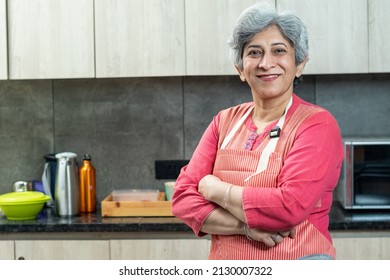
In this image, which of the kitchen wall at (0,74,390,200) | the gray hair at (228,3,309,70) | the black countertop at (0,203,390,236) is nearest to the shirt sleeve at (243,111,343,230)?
the gray hair at (228,3,309,70)

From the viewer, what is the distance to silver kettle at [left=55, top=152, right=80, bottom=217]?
2.94 m

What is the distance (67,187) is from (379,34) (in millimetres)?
1570

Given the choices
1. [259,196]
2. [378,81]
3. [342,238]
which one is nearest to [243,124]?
[259,196]

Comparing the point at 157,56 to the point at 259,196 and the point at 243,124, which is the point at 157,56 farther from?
the point at 259,196

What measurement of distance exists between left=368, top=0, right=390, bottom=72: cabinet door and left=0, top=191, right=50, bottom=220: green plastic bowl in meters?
1.62

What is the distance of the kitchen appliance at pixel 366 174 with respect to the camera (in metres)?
2.81

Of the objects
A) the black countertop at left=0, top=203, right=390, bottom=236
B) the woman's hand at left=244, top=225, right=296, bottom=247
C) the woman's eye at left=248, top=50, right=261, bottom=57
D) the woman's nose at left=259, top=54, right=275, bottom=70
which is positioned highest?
the woman's eye at left=248, top=50, right=261, bottom=57

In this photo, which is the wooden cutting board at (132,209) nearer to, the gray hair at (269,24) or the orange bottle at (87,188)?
the orange bottle at (87,188)

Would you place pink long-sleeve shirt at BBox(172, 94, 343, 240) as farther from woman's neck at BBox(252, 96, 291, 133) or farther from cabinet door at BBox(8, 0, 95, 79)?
cabinet door at BBox(8, 0, 95, 79)

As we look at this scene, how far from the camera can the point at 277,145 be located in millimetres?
1679

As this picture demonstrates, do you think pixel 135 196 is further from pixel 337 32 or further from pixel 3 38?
pixel 337 32

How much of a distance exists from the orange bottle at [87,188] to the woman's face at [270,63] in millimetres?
1509

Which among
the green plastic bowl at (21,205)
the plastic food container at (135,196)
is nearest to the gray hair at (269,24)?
the plastic food container at (135,196)
